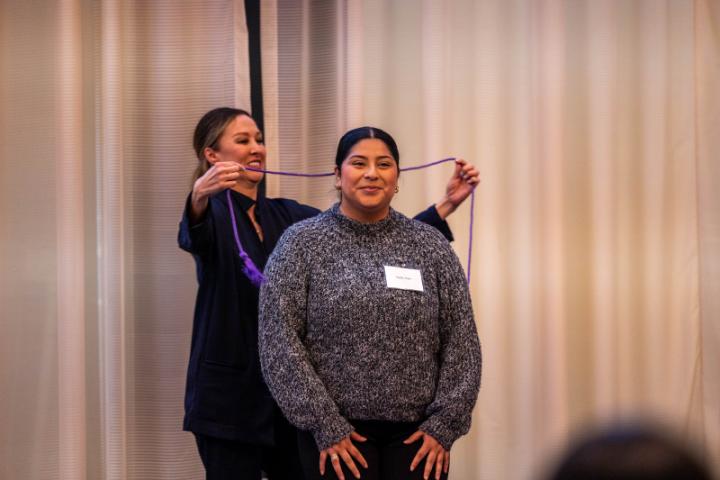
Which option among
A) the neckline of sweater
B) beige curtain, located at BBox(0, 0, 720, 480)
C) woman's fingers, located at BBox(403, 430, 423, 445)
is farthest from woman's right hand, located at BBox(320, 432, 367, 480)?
beige curtain, located at BBox(0, 0, 720, 480)

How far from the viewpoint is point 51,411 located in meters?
3.02

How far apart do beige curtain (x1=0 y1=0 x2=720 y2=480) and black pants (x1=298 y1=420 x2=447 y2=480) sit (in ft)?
3.34

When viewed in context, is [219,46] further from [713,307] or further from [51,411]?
[713,307]

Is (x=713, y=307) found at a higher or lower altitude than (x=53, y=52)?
lower

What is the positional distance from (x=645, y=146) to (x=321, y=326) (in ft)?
5.36

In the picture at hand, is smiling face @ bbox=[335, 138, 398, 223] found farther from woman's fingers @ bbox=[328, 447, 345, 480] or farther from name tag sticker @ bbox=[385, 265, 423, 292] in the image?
woman's fingers @ bbox=[328, 447, 345, 480]

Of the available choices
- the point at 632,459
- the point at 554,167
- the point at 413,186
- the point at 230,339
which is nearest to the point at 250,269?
the point at 230,339

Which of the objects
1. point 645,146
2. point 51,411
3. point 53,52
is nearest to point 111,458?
point 51,411

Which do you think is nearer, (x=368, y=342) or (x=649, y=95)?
(x=368, y=342)

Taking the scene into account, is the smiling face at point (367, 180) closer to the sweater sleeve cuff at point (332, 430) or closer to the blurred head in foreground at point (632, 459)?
the sweater sleeve cuff at point (332, 430)

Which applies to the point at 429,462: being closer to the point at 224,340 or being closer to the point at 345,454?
the point at 345,454

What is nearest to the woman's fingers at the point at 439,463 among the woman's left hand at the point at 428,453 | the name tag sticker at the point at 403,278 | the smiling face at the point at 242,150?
the woman's left hand at the point at 428,453

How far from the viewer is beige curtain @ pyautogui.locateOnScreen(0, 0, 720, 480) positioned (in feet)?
9.85

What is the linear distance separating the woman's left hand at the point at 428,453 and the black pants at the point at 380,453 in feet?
0.04
